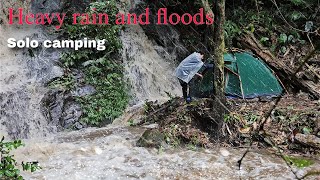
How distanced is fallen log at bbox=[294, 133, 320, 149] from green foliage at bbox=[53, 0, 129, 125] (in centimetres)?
374

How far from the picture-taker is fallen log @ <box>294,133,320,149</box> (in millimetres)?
5551

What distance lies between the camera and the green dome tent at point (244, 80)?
729 centimetres

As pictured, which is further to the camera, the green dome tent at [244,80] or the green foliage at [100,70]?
the green foliage at [100,70]

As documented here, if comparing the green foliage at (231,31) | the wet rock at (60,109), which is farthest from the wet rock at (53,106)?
the green foliage at (231,31)

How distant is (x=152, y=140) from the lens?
605cm

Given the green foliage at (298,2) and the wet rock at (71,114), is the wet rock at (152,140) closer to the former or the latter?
the wet rock at (71,114)

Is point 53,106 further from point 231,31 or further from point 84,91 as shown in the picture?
point 231,31

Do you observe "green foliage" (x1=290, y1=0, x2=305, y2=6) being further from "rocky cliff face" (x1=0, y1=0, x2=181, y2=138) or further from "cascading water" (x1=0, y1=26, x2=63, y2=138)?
"cascading water" (x1=0, y1=26, x2=63, y2=138)

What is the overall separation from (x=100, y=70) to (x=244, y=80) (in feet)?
10.4

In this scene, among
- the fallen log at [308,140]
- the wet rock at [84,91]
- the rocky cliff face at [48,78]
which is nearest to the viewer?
the fallen log at [308,140]

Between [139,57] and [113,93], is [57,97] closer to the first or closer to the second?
[113,93]

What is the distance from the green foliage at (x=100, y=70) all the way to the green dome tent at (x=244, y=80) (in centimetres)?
185

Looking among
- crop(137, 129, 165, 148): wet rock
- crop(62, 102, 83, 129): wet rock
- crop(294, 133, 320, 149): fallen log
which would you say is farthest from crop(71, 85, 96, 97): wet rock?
crop(294, 133, 320, 149): fallen log

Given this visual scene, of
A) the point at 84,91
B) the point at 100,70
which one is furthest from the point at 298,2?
the point at 84,91
